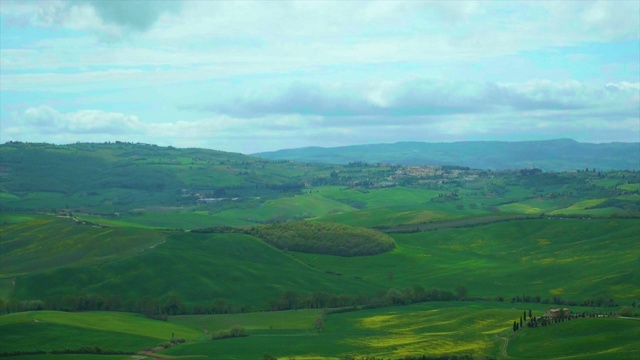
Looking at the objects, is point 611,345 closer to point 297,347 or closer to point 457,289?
point 297,347

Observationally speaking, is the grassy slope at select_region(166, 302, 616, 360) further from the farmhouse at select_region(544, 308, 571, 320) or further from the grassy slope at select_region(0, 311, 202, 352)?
the grassy slope at select_region(0, 311, 202, 352)

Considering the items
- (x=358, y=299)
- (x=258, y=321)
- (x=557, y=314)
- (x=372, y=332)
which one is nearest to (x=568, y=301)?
(x=557, y=314)

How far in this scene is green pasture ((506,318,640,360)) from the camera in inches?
4646

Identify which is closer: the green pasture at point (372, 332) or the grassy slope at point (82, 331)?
the green pasture at point (372, 332)

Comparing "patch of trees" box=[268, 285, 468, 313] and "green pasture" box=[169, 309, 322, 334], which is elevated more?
"patch of trees" box=[268, 285, 468, 313]

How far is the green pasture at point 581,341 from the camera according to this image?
387 feet

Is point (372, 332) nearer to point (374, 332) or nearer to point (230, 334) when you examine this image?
point (374, 332)

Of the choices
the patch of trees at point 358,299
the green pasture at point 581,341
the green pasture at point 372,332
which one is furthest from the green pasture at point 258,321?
the green pasture at point 581,341

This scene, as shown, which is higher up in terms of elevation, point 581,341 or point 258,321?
point 581,341

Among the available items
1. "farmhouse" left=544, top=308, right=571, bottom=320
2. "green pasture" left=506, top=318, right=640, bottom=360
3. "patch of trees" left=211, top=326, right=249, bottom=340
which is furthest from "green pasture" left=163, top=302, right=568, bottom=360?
"farmhouse" left=544, top=308, right=571, bottom=320

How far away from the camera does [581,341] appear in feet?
417

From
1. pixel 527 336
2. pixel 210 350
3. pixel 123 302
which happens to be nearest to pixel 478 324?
pixel 527 336

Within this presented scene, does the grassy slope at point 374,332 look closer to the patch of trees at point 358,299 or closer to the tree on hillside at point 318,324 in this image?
the tree on hillside at point 318,324

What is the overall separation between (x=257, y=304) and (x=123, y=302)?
2855 centimetres
